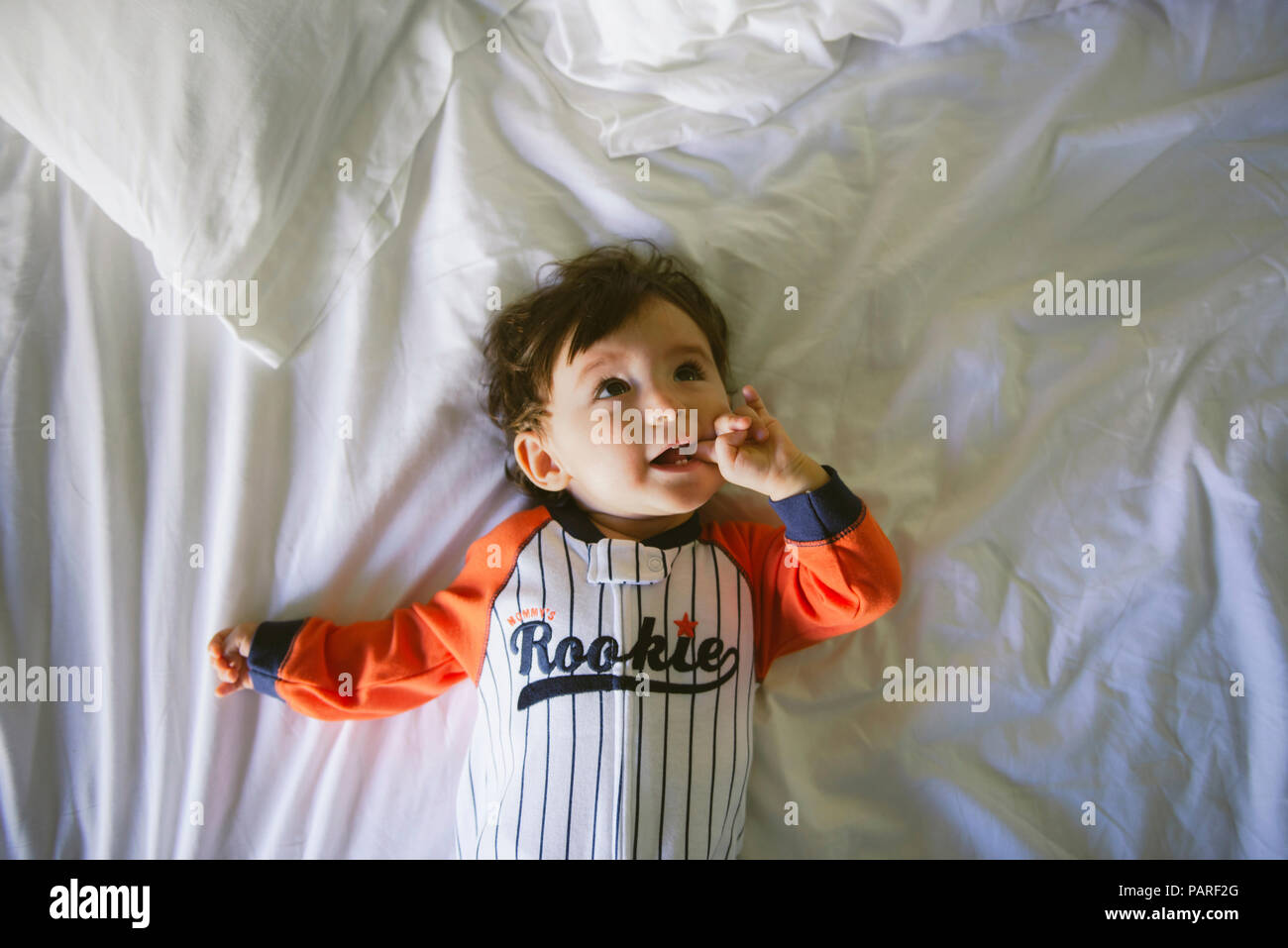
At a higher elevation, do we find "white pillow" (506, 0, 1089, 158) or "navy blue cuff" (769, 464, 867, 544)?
"white pillow" (506, 0, 1089, 158)

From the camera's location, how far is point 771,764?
55.3 inches

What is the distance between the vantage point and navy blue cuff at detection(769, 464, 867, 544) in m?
1.24

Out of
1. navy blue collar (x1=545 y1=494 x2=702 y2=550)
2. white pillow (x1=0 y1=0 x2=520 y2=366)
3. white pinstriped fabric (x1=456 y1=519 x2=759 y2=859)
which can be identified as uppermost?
A: white pillow (x1=0 y1=0 x2=520 y2=366)

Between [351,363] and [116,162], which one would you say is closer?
[116,162]

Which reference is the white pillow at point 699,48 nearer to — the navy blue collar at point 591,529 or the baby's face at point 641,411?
the baby's face at point 641,411

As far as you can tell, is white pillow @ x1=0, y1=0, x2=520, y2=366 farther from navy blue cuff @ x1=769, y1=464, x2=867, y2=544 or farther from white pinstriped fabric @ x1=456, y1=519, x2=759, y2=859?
navy blue cuff @ x1=769, y1=464, x2=867, y2=544

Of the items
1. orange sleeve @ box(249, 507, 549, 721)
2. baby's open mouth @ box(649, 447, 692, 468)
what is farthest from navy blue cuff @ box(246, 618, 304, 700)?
baby's open mouth @ box(649, 447, 692, 468)

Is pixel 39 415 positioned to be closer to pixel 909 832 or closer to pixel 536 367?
pixel 536 367

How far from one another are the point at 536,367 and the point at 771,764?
77cm

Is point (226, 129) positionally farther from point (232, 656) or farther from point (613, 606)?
point (613, 606)

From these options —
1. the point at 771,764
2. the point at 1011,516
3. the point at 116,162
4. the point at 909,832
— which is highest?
the point at 116,162

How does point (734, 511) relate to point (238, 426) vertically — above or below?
below

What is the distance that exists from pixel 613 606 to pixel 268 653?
0.55 meters

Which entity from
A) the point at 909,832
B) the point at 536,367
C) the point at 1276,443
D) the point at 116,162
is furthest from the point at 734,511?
the point at 116,162
